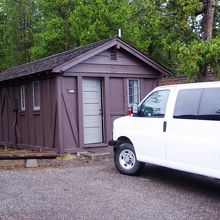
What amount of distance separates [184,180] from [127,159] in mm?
1461

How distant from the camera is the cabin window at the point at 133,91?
51.7 ft

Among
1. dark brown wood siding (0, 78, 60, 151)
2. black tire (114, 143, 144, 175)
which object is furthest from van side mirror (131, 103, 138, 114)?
dark brown wood siding (0, 78, 60, 151)

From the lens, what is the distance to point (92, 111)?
48.9 ft

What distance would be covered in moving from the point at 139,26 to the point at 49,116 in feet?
51.2

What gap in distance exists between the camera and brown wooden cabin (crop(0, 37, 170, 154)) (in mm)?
13984

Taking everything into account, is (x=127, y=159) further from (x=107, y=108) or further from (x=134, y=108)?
(x=107, y=108)

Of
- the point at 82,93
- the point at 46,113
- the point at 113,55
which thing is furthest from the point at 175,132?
the point at 46,113

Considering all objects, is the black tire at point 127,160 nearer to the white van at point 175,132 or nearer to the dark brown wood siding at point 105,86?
the white van at point 175,132

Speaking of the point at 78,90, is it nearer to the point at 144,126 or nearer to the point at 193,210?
the point at 144,126

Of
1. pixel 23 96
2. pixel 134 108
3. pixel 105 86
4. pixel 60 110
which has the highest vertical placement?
pixel 105 86

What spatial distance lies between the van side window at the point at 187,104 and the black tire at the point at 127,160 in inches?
70.7

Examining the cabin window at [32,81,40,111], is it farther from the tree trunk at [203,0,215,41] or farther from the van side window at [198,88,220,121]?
the van side window at [198,88,220,121]

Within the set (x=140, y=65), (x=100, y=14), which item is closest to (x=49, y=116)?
(x=140, y=65)

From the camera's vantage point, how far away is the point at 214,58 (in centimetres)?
1445
